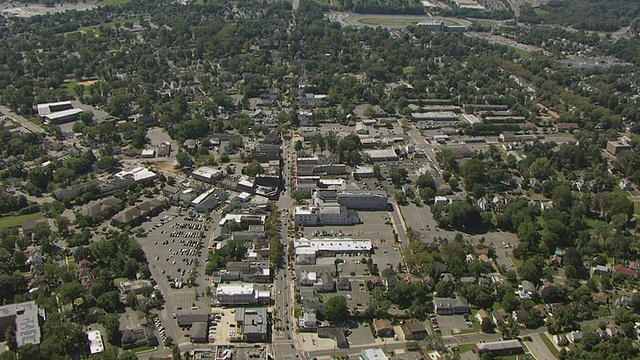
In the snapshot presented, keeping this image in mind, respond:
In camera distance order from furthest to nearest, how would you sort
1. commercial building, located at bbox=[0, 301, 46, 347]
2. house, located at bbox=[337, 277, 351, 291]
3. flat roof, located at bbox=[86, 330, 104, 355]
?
house, located at bbox=[337, 277, 351, 291], commercial building, located at bbox=[0, 301, 46, 347], flat roof, located at bbox=[86, 330, 104, 355]

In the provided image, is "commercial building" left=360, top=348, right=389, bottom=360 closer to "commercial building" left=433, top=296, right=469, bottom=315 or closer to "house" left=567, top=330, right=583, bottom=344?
"commercial building" left=433, top=296, right=469, bottom=315


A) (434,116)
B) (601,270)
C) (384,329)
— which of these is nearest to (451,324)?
(384,329)

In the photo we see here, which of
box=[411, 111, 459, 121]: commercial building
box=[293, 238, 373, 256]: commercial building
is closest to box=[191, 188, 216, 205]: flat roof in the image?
box=[293, 238, 373, 256]: commercial building

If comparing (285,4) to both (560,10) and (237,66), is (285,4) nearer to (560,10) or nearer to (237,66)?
(237,66)

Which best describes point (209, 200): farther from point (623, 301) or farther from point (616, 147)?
point (616, 147)

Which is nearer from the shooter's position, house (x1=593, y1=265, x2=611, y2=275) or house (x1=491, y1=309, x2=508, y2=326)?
house (x1=491, y1=309, x2=508, y2=326)

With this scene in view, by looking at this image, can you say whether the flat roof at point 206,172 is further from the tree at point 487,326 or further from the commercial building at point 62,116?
the tree at point 487,326
